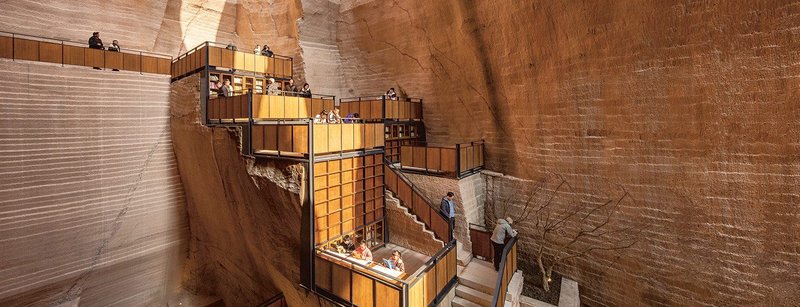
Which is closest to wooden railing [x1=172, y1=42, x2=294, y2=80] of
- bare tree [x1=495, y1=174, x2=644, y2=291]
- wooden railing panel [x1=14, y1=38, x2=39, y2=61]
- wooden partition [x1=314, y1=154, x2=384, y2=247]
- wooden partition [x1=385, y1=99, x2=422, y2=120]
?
wooden railing panel [x1=14, y1=38, x2=39, y2=61]

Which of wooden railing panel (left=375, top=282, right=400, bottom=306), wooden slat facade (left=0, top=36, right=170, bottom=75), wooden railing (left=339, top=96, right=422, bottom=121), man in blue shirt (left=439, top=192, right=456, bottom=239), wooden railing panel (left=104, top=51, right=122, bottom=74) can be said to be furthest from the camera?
wooden railing (left=339, top=96, right=422, bottom=121)

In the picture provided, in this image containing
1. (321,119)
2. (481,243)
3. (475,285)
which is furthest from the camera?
(481,243)

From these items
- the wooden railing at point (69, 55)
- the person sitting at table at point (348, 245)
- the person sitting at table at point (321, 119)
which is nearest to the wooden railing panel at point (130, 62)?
the wooden railing at point (69, 55)

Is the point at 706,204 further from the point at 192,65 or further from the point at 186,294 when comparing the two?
the point at 186,294

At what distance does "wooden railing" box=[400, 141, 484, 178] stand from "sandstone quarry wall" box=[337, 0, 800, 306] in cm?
94

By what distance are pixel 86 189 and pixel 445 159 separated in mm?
13099

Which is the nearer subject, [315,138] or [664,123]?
[664,123]

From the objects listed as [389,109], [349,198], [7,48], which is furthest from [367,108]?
[7,48]

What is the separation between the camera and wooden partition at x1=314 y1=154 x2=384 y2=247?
31.0 ft

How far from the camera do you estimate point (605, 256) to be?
9922 millimetres

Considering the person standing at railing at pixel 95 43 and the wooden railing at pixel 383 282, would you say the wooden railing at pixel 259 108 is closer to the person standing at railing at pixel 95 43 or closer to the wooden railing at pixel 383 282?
the person standing at railing at pixel 95 43

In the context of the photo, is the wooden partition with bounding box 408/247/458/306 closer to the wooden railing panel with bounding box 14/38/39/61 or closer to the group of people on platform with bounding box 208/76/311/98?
the group of people on platform with bounding box 208/76/311/98

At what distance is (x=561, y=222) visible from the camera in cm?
1070

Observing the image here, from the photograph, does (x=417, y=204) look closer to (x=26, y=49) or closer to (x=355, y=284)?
(x=355, y=284)
